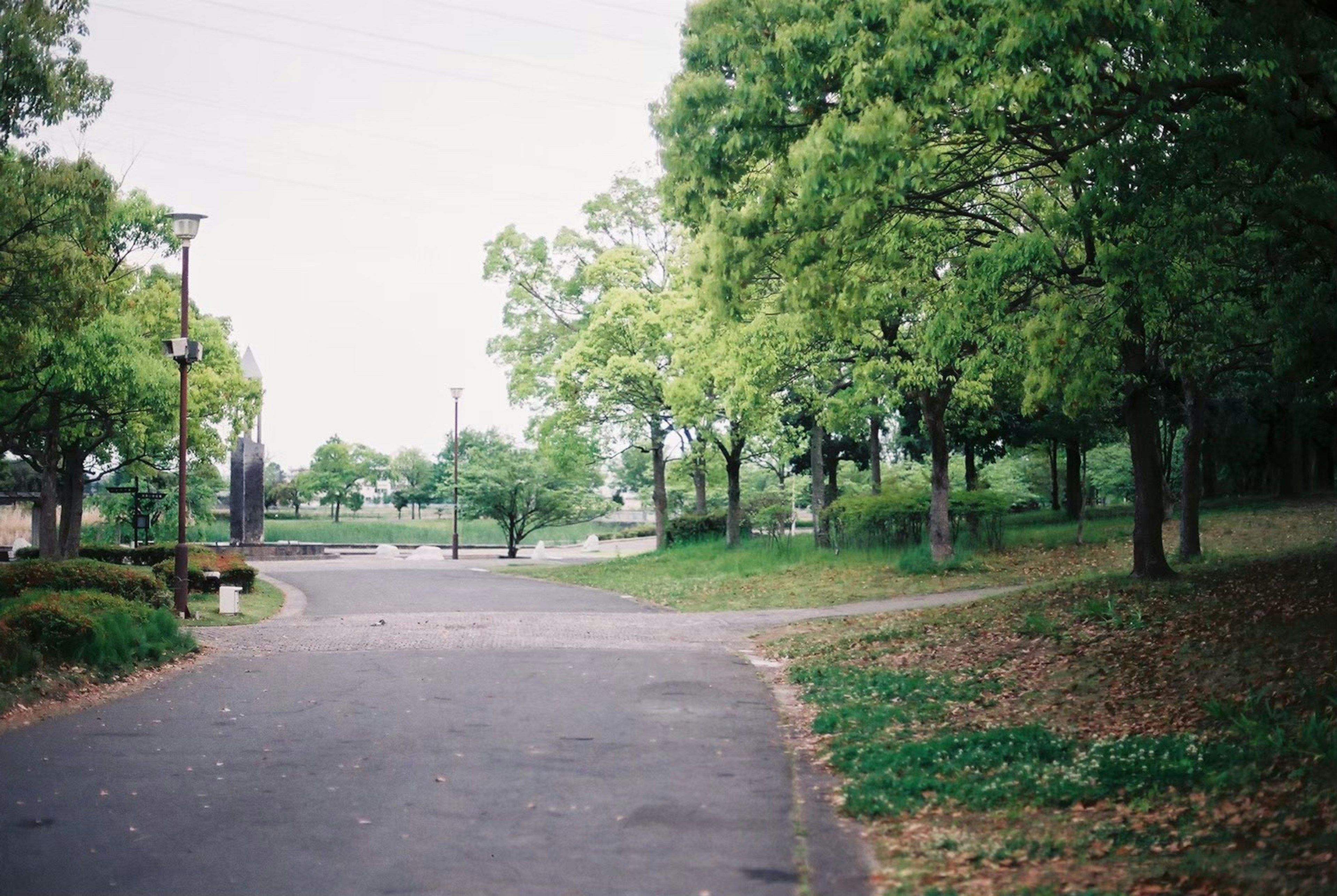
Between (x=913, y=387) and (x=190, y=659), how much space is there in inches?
593

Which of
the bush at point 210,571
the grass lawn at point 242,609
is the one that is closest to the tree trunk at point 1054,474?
the grass lawn at point 242,609

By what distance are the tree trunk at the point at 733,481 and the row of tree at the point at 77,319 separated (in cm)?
1523

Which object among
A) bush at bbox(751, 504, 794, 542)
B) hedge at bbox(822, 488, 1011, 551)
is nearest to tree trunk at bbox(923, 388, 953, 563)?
hedge at bbox(822, 488, 1011, 551)

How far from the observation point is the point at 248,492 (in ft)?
151

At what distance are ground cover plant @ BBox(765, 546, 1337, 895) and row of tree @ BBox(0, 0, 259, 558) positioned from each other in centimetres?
1283

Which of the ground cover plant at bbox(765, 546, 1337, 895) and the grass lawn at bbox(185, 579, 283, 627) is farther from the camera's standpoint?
the grass lawn at bbox(185, 579, 283, 627)

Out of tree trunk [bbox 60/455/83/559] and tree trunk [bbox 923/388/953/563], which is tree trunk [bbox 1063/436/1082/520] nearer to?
tree trunk [bbox 923/388/953/563]

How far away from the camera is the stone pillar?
45281 mm

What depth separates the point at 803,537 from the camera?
34.2 meters

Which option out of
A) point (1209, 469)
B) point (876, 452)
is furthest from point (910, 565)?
point (1209, 469)

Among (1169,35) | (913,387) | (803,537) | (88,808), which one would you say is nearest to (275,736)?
(88,808)

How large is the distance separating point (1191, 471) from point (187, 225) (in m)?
17.5

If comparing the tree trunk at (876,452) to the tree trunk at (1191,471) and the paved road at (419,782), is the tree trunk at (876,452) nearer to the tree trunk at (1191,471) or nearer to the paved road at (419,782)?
the tree trunk at (1191,471)

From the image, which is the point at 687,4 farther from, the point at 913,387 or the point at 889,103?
the point at 913,387
